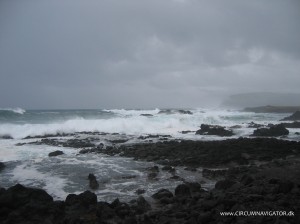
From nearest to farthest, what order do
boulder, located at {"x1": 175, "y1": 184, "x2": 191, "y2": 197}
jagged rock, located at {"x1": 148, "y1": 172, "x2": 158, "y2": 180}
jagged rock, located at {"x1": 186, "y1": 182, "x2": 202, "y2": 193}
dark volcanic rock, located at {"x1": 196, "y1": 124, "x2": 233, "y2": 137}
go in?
boulder, located at {"x1": 175, "y1": 184, "x2": 191, "y2": 197} < jagged rock, located at {"x1": 186, "y1": 182, "x2": 202, "y2": 193} < jagged rock, located at {"x1": 148, "y1": 172, "x2": 158, "y2": 180} < dark volcanic rock, located at {"x1": 196, "y1": 124, "x2": 233, "y2": 137}

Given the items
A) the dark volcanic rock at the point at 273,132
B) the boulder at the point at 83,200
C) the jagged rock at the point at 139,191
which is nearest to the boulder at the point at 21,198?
the boulder at the point at 83,200

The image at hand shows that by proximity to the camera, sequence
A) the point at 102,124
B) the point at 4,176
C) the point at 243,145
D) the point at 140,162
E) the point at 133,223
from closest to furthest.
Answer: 1. the point at 133,223
2. the point at 4,176
3. the point at 140,162
4. the point at 243,145
5. the point at 102,124

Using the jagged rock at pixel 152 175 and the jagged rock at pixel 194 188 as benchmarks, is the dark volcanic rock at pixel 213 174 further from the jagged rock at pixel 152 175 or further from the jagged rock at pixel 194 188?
the jagged rock at pixel 194 188

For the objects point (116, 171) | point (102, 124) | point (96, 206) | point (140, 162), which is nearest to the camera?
point (96, 206)

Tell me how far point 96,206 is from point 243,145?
12096mm

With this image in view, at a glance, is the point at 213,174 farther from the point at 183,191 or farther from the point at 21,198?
the point at 21,198

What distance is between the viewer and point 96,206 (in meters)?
7.29

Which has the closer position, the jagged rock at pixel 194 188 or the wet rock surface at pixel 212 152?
the jagged rock at pixel 194 188

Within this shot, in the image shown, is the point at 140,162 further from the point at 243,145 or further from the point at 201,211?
the point at 201,211

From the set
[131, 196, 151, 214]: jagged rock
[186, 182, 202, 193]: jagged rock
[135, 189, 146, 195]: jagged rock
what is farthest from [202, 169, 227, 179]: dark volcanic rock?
[131, 196, 151, 214]: jagged rock

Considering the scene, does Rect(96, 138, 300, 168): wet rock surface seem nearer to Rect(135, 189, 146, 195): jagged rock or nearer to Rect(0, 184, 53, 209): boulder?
Rect(135, 189, 146, 195): jagged rock

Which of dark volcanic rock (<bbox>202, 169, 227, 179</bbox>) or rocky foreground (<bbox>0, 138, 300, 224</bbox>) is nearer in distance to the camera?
rocky foreground (<bbox>0, 138, 300, 224</bbox>)

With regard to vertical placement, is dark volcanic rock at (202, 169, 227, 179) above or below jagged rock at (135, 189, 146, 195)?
above

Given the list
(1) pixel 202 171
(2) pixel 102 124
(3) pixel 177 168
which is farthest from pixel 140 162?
(2) pixel 102 124
